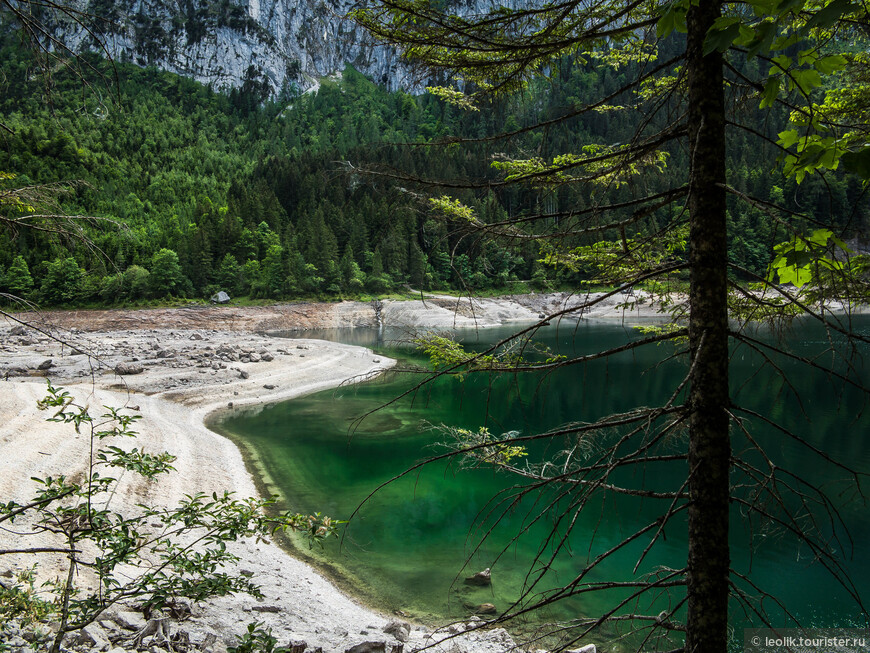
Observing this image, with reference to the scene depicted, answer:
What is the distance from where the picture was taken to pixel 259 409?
66.9 ft

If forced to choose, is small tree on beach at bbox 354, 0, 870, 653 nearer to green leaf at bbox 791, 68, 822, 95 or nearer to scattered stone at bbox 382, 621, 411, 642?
green leaf at bbox 791, 68, 822, 95

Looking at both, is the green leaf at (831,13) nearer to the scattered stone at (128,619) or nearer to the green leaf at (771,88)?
the green leaf at (771,88)

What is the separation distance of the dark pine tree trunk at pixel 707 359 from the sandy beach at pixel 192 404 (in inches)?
16.6

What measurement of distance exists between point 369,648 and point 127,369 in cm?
2090

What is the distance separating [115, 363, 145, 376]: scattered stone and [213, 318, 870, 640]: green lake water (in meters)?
6.46

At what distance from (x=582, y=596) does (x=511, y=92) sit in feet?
26.7

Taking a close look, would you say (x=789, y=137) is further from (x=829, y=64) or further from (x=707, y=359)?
(x=707, y=359)

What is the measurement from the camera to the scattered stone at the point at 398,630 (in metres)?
6.66

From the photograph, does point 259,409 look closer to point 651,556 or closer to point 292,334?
point 651,556

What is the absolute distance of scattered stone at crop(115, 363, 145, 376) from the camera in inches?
866

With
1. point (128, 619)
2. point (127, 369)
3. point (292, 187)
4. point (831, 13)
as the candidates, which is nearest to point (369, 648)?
point (128, 619)

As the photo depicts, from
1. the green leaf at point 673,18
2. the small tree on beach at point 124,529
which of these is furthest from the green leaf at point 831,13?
the small tree on beach at point 124,529

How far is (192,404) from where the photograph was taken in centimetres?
1969

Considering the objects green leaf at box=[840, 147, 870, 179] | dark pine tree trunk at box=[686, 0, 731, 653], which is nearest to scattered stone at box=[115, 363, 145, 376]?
dark pine tree trunk at box=[686, 0, 731, 653]
